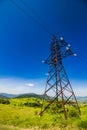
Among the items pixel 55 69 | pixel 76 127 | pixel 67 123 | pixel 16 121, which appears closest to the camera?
pixel 76 127

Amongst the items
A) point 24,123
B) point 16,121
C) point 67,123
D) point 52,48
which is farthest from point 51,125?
point 52,48

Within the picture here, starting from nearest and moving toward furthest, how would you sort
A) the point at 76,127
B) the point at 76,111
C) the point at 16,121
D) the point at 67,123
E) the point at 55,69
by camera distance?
1. the point at 76,127
2. the point at 67,123
3. the point at 16,121
4. the point at 76,111
5. the point at 55,69

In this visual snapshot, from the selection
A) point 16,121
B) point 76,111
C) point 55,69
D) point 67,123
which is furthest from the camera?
point 55,69

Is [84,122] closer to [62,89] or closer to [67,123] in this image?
[67,123]

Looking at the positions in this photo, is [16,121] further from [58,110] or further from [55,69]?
[55,69]

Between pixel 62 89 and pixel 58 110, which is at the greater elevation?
pixel 62 89

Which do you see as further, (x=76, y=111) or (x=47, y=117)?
(x=76, y=111)

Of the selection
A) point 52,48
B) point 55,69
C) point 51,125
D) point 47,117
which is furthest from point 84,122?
point 52,48

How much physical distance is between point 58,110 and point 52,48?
30.7ft

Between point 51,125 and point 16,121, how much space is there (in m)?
4.91

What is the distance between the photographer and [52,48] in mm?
28797

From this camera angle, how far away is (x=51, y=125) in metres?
20.0

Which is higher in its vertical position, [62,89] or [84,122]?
[62,89]

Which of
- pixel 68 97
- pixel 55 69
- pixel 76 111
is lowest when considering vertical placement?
pixel 76 111
